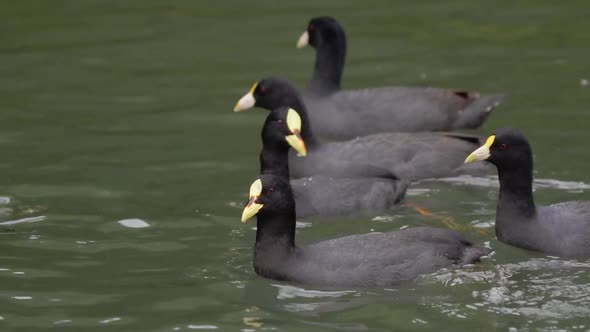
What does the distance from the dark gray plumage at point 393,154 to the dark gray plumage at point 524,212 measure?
5.87 feet

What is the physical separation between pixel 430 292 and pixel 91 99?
5918 millimetres

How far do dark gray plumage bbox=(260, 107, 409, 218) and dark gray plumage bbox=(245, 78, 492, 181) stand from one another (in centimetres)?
60

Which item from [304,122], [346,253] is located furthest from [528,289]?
[304,122]

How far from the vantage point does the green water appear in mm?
8492

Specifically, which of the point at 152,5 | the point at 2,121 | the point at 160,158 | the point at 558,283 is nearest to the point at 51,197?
the point at 160,158

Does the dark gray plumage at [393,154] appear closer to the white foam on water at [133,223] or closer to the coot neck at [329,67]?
the coot neck at [329,67]

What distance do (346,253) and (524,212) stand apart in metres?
1.47

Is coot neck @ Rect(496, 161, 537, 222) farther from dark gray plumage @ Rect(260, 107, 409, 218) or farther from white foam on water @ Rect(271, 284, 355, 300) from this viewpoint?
white foam on water @ Rect(271, 284, 355, 300)

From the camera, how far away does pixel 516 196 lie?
31.6ft

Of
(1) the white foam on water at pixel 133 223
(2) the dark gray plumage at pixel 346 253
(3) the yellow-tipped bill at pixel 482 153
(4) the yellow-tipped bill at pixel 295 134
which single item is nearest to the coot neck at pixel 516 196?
(3) the yellow-tipped bill at pixel 482 153

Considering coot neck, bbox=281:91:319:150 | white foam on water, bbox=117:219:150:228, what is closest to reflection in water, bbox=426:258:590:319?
white foam on water, bbox=117:219:150:228

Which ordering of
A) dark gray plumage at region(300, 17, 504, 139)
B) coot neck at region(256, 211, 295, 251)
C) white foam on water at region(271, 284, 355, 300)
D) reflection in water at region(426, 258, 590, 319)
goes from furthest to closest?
dark gray plumage at region(300, 17, 504, 139), coot neck at region(256, 211, 295, 251), white foam on water at region(271, 284, 355, 300), reflection in water at region(426, 258, 590, 319)

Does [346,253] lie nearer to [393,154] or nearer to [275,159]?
[275,159]

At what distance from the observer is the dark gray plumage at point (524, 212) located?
943cm
